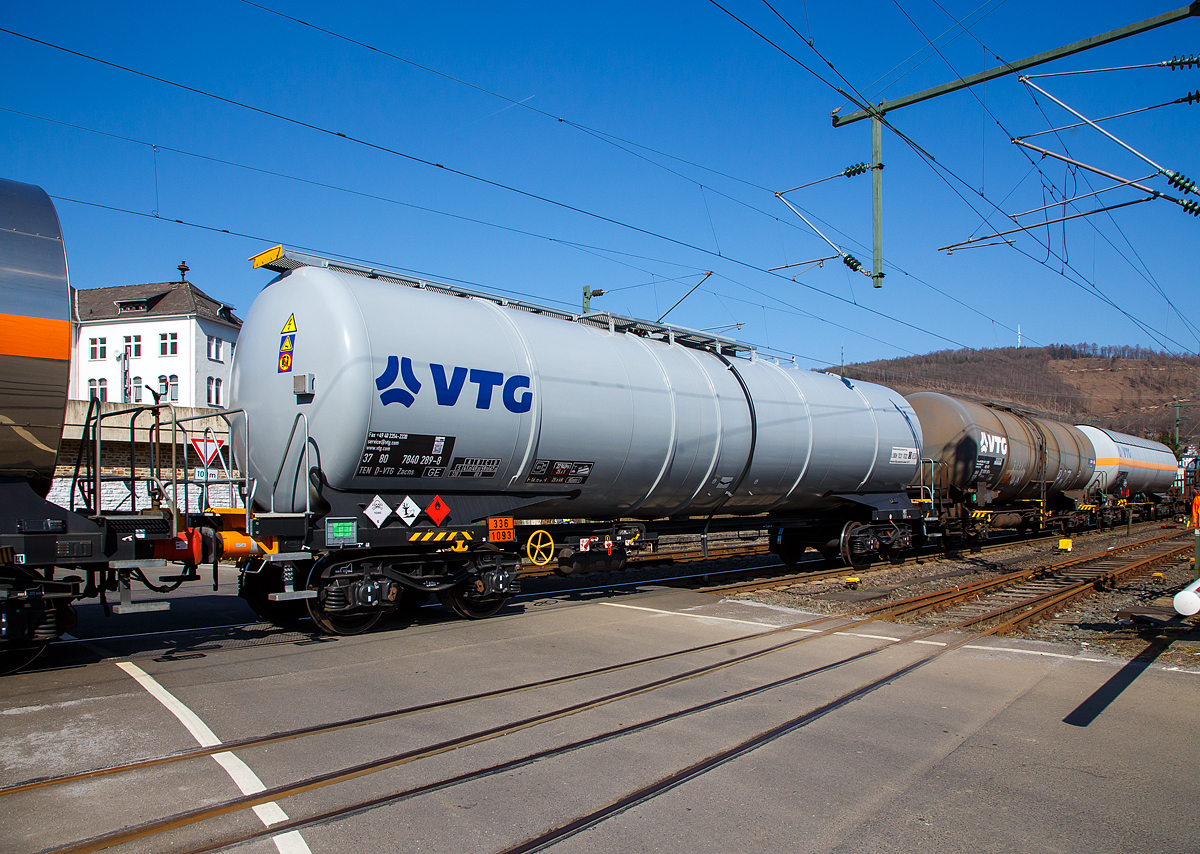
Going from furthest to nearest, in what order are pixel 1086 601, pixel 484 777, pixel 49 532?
pixel 1086 601 → pixel 49 532 → pixel 484 777

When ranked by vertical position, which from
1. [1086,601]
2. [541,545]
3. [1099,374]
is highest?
[1099,374]

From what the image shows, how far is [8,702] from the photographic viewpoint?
623 cm

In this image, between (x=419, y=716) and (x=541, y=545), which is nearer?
(x=419, y=716)

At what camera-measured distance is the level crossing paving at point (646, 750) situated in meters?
4.20

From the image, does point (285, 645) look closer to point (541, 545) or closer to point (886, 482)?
point (541, 545)

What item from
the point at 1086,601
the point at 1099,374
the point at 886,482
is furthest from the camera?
the point at 1099,374

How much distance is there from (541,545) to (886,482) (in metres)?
9.36

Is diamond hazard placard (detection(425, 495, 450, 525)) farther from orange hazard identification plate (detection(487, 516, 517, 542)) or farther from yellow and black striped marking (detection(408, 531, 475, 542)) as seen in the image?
orange hazard identification plate (detection(487, 516, 517, 542))

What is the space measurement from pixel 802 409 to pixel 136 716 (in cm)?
1128

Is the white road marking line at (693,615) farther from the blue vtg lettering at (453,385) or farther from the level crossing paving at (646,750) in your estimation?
the blue vtg lettering at (453,385)

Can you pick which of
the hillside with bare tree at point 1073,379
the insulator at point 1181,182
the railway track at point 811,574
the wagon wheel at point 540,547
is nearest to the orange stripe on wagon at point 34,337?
the wagon wheel at point 540,547

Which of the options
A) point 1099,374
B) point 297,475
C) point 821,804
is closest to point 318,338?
point 297,475

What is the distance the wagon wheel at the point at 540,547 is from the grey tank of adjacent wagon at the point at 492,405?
0.30 m

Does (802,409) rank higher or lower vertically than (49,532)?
higher
